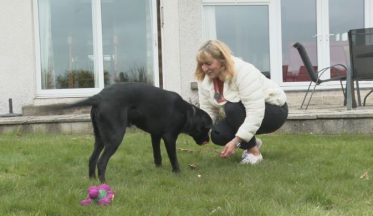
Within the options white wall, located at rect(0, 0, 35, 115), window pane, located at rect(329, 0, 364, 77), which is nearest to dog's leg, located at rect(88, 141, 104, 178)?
white wall, located at rect(0, 0, 35, 115)

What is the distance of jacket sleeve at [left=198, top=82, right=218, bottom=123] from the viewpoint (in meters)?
4.77

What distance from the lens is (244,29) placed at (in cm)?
916

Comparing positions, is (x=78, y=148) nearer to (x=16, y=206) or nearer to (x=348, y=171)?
(x=16, y=206)

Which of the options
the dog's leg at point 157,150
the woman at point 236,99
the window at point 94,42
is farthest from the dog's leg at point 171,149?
the window at point 94,42

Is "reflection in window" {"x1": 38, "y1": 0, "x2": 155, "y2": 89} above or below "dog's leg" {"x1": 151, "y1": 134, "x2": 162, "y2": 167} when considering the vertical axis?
above

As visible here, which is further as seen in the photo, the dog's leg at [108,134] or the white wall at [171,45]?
the white wall at [171,45]

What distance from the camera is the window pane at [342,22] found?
9.12 m

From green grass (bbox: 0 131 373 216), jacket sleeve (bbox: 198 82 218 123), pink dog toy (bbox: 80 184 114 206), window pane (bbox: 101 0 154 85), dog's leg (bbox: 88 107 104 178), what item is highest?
window pane (bbox: 101 0 154 85)

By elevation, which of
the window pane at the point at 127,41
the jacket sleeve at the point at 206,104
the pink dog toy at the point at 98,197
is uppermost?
the window pane at the point at 127,41

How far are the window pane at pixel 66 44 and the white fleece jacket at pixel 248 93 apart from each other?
4.46 metres

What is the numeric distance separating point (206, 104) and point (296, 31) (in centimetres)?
477

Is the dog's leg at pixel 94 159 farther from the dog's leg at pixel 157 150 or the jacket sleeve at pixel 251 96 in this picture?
the jacket sleeve at pixel 251 96

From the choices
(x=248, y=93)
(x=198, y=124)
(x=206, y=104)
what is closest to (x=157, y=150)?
(x=198, y=124)

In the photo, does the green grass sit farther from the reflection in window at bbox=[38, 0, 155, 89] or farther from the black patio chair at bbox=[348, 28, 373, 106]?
the reflection in window at bbox=[38, 0, 155, 89]
